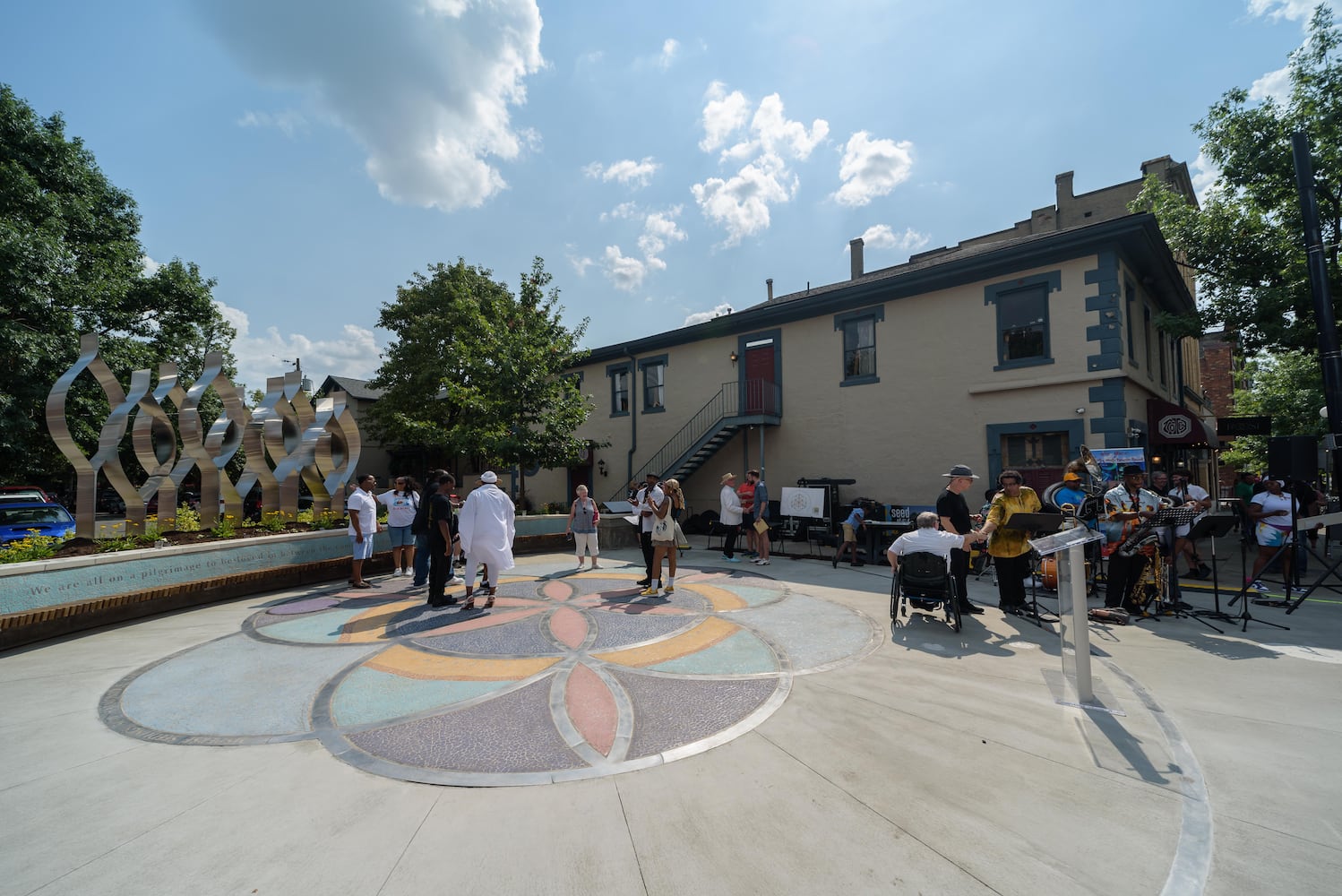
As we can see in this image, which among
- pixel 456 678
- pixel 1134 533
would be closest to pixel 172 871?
pixel 456 678

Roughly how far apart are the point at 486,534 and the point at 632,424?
1216 centimetres

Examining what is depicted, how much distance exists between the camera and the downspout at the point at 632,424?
18938 millimetres

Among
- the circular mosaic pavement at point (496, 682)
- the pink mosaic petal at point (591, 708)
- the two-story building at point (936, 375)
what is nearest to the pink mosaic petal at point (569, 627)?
the circular mosaic pavement at point (496, 682)

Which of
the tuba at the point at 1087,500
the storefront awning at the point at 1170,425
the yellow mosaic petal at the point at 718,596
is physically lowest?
the yellow mosaic petal at the point at 718,596

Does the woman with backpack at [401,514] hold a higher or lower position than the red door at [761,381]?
lower

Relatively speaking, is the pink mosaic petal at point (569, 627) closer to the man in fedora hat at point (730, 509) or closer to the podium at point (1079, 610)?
the podium at point (1079, 610)

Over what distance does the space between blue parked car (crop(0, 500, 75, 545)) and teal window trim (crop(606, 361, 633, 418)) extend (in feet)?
45.6

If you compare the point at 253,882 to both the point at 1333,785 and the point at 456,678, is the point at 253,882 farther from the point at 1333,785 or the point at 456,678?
the point at 1333,785

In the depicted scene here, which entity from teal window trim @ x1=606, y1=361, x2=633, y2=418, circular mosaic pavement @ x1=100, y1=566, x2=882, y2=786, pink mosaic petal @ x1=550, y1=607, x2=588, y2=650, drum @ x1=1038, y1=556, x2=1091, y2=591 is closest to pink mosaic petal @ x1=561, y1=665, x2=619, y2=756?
circular mosaic pavement @ x1=100, y1=566, x2=882, y2=786

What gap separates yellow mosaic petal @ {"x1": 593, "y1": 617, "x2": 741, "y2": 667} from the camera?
197 inches

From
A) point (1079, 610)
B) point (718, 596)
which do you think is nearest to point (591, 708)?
point (1079, 610)

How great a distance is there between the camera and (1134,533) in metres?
6.33

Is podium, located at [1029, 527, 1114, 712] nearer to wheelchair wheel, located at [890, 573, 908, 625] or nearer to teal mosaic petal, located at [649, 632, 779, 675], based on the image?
wheelchair wheel, located at [890, 573, 908, 625]

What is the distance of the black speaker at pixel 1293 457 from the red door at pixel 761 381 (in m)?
9.76
